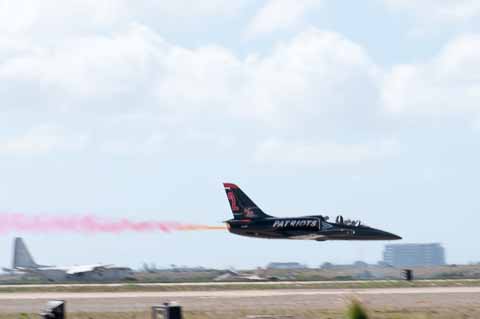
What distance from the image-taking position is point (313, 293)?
44.4 metres

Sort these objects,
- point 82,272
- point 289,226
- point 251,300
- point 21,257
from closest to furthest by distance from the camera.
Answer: point 251,300 → point 289,226 → point 82,272 → point 21,257

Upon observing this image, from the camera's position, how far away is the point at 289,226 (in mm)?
65562

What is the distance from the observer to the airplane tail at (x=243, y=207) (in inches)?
2606

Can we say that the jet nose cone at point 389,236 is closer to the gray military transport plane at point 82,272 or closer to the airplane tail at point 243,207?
the airplane tail at point 243,207

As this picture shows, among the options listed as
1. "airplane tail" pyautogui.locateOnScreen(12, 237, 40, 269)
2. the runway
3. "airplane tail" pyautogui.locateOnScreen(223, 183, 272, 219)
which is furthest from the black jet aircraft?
"airplane tail" pyautogui.locateOnScreen(12, 237, 40, 269)

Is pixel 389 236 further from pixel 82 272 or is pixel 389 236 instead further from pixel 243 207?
pixel 82 272

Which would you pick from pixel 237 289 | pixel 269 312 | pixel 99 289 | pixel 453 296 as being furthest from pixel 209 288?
pixel 269 312

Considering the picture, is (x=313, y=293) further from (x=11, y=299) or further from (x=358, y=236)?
(x=358, y=236)

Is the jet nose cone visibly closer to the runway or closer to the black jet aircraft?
the black jet aircraft

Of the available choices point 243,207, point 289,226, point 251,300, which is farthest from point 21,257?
point 251,300

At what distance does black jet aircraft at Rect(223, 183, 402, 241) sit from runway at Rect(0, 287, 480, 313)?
16719mm

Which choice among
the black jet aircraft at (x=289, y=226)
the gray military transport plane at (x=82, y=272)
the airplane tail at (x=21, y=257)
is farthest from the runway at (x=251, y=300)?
the airplane tail at (x=21, y=257)

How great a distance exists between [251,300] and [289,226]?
2638 centimetres

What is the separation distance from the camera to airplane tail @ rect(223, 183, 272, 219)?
66.2 meters
